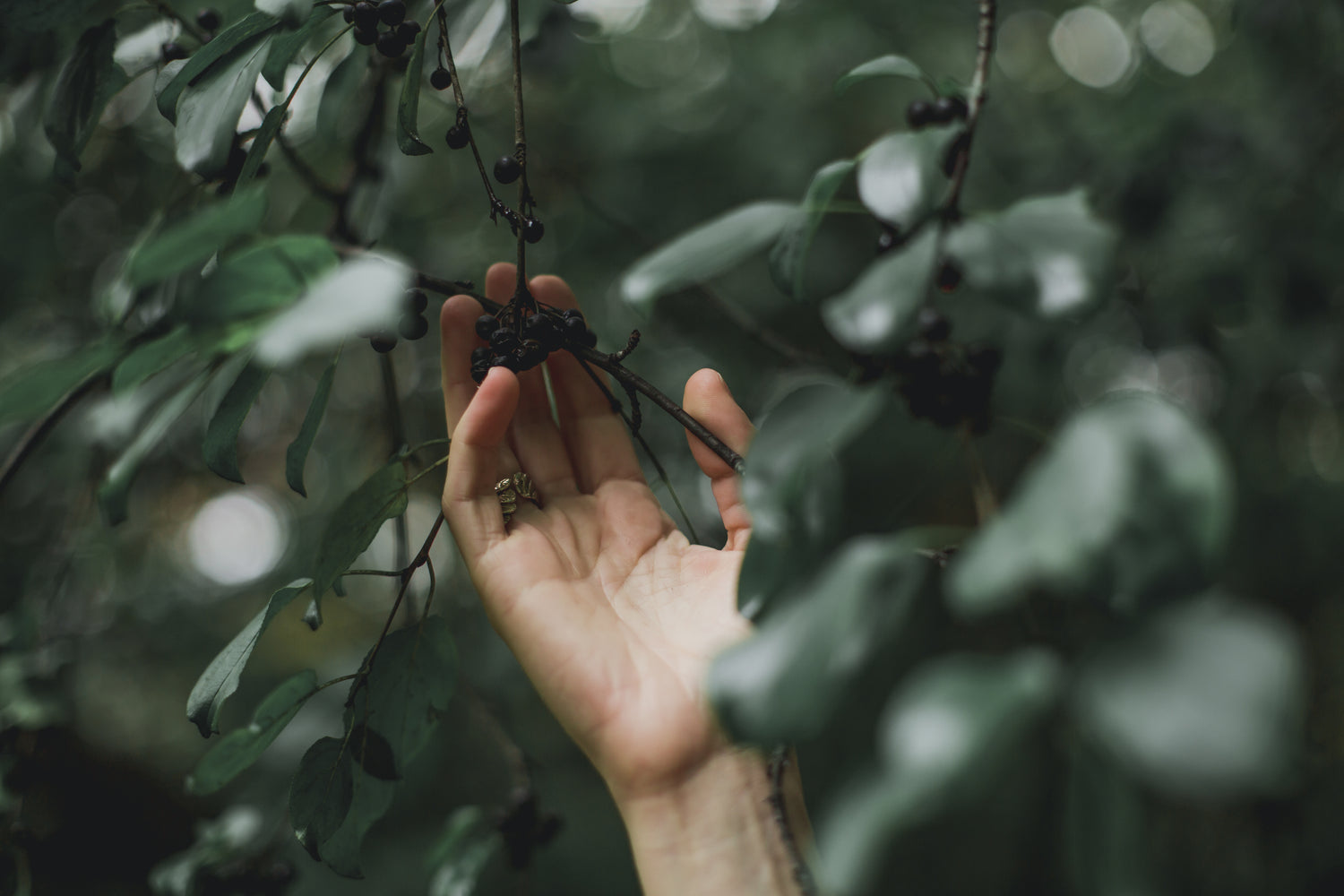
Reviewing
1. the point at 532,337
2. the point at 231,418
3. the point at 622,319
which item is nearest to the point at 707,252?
the point at 532,337

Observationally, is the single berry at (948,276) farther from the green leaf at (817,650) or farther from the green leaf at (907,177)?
the green leaf at (817,650)

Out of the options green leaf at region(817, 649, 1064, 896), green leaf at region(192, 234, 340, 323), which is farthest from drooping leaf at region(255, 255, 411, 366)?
green leaf at region(817, 649, 1064, 896)

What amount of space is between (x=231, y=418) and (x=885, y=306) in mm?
587

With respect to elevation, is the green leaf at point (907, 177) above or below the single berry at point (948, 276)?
above

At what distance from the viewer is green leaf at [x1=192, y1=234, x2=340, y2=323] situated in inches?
18.5

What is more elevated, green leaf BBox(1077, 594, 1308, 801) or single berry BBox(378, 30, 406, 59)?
single berry BBox(378, 30, 406, 59)

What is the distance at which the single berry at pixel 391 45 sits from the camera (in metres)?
0.88

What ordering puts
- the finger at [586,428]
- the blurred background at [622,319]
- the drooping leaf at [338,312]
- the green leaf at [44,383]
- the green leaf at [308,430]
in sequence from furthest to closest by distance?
the blurred background at [622,319] → the finger at [586,428] → the green leaf at [308,430] → the green leaf at [44,383] → the drooping leaf at [338,312]

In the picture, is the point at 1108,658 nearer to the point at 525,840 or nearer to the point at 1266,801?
the point at 525,840

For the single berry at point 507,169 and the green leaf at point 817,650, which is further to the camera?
the single berry at point 507,169

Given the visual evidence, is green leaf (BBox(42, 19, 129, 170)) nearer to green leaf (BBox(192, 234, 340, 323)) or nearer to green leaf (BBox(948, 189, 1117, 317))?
green leaf (BBox(192, 234, 340, 323))

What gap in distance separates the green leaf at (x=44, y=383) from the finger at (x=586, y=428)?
25.7 inches

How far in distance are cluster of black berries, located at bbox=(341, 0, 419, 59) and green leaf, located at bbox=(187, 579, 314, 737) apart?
583mm

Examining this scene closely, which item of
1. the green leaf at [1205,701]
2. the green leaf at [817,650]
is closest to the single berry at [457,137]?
the green leaf at [817,650]
